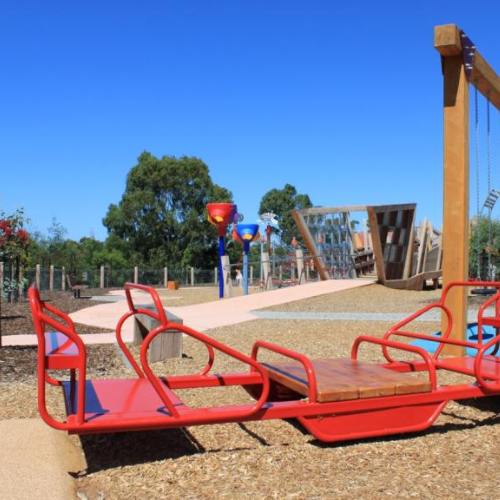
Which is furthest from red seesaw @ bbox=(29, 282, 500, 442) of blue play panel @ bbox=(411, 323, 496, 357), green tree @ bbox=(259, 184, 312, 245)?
green tree @ bbox=(259, 184, 312, 245)

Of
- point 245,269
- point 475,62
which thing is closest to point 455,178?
point 475,62

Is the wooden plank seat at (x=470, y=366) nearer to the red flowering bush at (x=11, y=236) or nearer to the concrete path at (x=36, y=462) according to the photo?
the concrete path at (x=36, y=462)

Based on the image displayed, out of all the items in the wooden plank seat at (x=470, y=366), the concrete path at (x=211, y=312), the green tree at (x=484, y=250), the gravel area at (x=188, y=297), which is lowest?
the gravel area at (x=188, y=297)

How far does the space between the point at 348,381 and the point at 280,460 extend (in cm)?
88

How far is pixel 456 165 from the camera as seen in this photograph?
25.3 ft

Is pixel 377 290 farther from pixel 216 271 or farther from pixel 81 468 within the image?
pixel 216 271

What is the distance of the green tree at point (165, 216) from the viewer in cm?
5122

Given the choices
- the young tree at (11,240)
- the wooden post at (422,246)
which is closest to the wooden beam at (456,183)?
the young tree at (11,240)

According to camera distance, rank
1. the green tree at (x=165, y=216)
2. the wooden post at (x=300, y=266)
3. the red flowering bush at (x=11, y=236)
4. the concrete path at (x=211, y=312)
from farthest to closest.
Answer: the green tree at (x=165, y=216) < the wooden post at (x=300, y=266) < the red flowering bush at (x=11, y=236) < the concrete path at (x=211, y=312)

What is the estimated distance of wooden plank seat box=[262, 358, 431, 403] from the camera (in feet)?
13.2

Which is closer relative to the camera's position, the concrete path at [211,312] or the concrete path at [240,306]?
the concrete path at [211,312]

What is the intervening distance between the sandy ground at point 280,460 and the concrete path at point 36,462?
0.36 ft

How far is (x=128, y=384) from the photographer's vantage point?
4.50 meters

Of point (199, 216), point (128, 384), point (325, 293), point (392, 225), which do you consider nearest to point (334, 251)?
point (392, 225)
